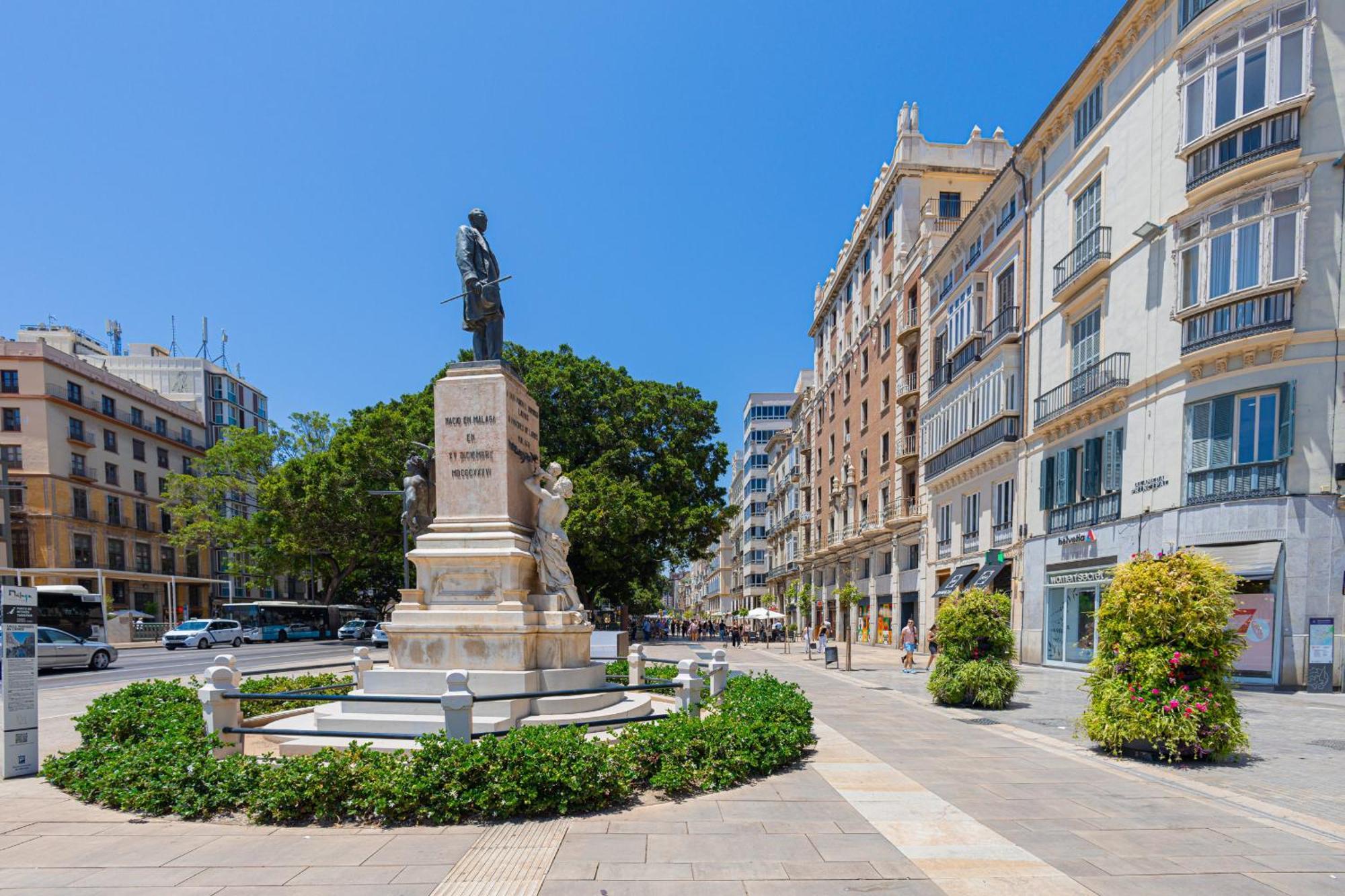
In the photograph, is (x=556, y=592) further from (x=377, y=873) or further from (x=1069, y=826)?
(x=1069, y=826)

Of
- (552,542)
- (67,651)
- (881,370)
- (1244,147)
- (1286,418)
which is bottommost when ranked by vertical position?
(67,651)

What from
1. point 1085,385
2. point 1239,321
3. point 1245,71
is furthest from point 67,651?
point 1245,71

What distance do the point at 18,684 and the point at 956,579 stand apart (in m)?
29.0

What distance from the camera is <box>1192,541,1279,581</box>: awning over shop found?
659 inches

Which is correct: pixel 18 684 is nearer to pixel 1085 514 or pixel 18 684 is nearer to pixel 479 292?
pixel 479 292

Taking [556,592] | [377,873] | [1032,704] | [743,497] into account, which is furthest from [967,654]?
[743,497]

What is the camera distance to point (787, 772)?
28.6 ft

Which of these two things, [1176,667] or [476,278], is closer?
[1176,667]

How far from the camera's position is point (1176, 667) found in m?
9.47

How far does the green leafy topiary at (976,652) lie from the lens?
1406 cm

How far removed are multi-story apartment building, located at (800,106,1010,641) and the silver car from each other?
34.1 m

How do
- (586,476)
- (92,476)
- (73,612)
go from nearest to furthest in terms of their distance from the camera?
(73,612) < (586,476) < (92,476)

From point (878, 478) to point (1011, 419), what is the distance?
1539 centimetres

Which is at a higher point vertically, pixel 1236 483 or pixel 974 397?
pixel 974 397
